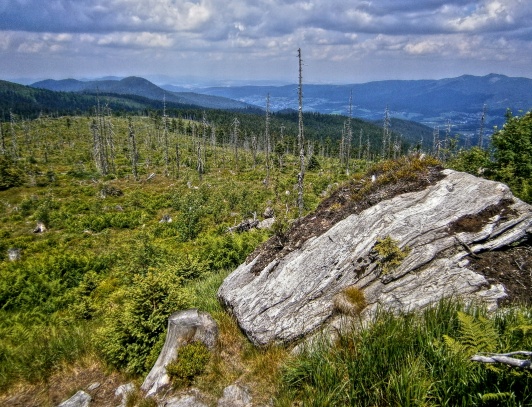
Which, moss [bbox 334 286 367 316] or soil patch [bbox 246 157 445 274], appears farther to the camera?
soil patch [bbox 246 157 445 274]

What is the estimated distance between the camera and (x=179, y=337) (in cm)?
596

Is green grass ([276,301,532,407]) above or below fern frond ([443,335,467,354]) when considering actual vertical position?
below

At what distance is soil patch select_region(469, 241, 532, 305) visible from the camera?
209 inches

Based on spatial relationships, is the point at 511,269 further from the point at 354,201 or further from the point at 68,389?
the point at 68,389

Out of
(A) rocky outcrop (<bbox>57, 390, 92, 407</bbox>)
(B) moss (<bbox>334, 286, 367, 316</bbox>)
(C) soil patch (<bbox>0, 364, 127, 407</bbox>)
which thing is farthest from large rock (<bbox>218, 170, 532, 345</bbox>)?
(A) rocky outcrop (<bbox>57, 390, 92, 407</bbox>)

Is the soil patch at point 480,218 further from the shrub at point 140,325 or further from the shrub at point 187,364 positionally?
the shrub at point 140,325

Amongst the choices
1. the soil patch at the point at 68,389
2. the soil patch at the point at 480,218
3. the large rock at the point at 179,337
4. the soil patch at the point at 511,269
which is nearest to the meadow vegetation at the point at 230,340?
the soil patch at the point at 68,389

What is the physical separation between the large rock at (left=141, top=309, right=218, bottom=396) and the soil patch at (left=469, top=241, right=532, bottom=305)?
4.92 m

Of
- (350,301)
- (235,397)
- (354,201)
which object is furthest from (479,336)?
(354,201)

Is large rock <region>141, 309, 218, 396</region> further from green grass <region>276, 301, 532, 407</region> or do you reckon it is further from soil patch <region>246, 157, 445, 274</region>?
green grass <region>276, 301, 532, 407</region>

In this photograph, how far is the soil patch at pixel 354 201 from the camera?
757 cm

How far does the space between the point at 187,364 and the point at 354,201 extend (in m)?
5.04

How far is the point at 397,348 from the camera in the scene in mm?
3986

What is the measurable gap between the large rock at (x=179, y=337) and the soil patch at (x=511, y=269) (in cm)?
492
